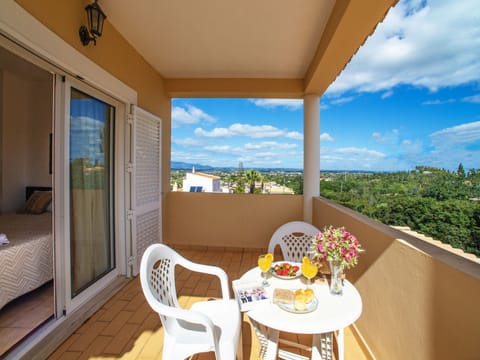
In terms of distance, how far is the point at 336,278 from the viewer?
138 centimetres

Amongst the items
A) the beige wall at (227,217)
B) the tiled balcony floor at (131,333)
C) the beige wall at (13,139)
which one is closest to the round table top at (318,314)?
the tiled balcony floor at (131,333)

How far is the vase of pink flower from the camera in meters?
1.30

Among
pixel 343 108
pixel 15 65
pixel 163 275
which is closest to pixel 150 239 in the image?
pixel 163 275

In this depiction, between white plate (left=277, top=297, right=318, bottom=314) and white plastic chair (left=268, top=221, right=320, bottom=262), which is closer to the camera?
white plate (left=277, top=297, right=318, bottom=314)

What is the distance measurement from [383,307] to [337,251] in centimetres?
60

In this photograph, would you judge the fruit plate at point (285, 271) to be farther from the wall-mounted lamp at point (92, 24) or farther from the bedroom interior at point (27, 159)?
the wall-mounted lamp at point (92, 24)

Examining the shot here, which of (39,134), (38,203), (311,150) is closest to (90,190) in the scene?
(38,203)

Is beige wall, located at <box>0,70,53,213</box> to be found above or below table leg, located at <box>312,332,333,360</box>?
above

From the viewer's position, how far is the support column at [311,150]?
3.65 m

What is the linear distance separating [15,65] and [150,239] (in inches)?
118

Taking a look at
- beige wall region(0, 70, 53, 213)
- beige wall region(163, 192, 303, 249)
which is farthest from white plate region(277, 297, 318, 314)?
beige wall region(0, 70, 53, 213)

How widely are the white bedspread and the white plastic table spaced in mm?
1952

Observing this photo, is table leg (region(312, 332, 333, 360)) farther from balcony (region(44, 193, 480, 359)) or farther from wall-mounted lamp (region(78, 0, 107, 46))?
wall-mounted lamp (region(78, 0, 107, 46))

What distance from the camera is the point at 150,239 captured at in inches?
132
